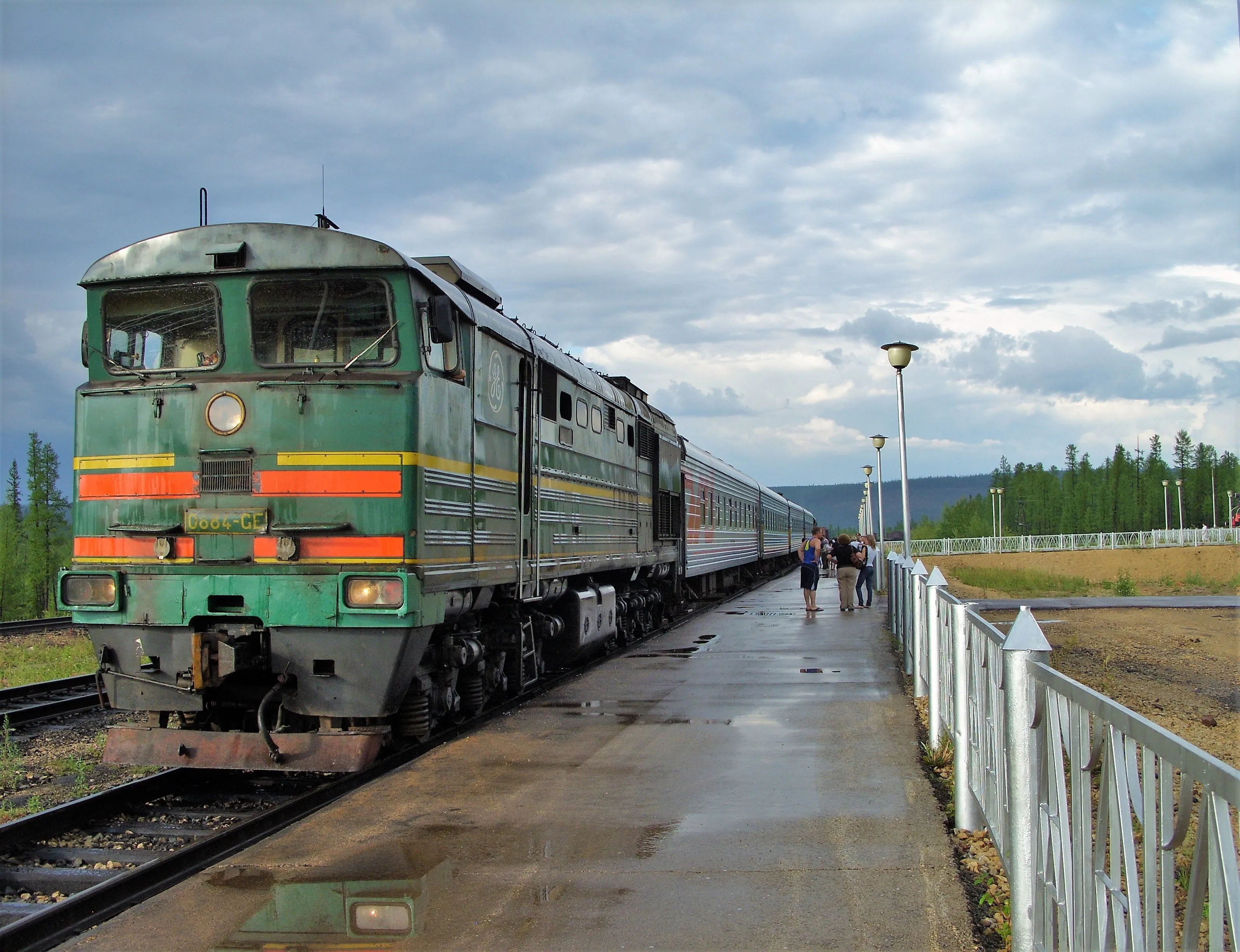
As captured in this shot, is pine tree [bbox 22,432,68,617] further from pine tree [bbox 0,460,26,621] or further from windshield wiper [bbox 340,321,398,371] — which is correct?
A: windshield wiper [bbox 340,321,398,371]

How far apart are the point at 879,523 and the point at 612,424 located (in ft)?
83.2

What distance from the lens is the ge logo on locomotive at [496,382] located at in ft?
30.0

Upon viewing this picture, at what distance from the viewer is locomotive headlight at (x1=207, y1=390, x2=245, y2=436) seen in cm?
754

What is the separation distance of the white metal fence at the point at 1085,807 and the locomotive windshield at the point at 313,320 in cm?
455

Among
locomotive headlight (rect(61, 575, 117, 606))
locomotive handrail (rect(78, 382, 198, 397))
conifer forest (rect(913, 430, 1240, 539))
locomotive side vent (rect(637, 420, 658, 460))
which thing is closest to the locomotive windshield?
locomotive handrail (rect(78, 382, 198, 397))

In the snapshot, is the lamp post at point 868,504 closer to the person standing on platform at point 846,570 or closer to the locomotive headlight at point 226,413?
the person standing on platform at point 846,570

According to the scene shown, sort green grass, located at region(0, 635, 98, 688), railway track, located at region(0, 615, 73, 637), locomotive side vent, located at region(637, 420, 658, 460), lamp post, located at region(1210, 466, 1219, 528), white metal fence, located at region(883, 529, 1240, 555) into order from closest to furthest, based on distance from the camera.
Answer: green grass, located at region(0, 635, 98, 688), locomotive side vent, located at region(637, 420, 658, 460), railway track, located at region(0, 615, 73, 637), white metal fence, located at region(883, 529, 1240, 555), lamp post, located at region(1210, 466, 1219, 528)

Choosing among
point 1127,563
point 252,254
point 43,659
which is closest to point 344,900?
point 252,254

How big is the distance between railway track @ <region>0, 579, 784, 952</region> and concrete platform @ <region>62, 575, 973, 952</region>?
0.22 metres

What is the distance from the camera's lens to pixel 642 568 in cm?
1728

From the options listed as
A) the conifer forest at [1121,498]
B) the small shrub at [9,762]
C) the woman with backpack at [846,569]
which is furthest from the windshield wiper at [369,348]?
the conifer forest at [1121,498]

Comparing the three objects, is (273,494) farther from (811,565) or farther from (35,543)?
(35,543)

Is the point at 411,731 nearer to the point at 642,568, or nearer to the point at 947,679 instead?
the point at 947,679

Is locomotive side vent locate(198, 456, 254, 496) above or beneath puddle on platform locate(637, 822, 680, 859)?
above
